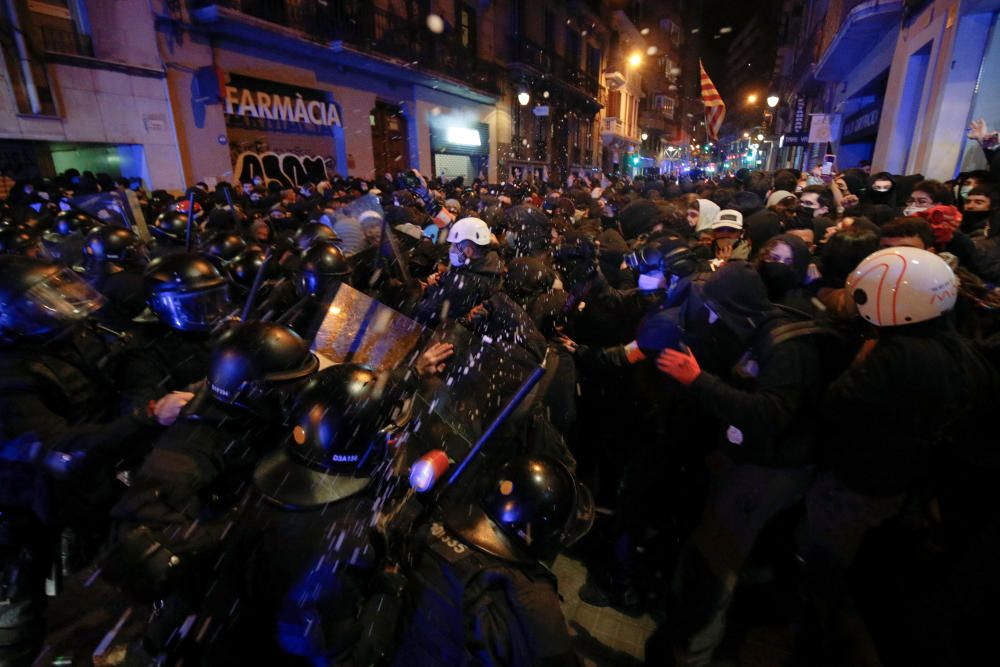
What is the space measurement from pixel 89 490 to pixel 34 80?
12.2 m

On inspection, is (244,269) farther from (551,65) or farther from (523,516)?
(551,65)

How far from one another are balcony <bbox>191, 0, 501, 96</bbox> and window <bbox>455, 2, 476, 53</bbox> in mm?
506

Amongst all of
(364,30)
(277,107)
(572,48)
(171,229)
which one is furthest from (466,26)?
(171,229)

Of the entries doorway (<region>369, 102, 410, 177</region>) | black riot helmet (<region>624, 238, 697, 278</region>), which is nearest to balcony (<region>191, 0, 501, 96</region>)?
doorway (<region>369, 102, 410, 177</region>)

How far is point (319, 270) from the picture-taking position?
406cm

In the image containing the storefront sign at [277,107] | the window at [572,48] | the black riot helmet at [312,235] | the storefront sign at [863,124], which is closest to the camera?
the black riot helmet at [312,235]

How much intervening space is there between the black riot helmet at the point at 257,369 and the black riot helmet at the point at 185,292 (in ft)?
3.13

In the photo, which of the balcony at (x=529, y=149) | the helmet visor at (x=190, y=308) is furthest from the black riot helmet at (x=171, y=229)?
the balcony at (x=529, y=149)

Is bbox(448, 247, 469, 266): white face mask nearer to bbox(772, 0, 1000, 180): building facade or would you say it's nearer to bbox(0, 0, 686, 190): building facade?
bbox(772, 0, 1000, 180): building facade

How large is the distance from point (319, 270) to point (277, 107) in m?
13.7

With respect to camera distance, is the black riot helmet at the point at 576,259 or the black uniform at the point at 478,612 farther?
the black riot helmet at the point at 576,259

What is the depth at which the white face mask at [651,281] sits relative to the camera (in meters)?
3.66

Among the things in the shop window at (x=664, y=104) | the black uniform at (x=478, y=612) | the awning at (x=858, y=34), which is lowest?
the black uniform at (x=478, y=612)

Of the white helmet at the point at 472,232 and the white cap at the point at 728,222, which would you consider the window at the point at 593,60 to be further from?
the white helmet at the point at 472,232
